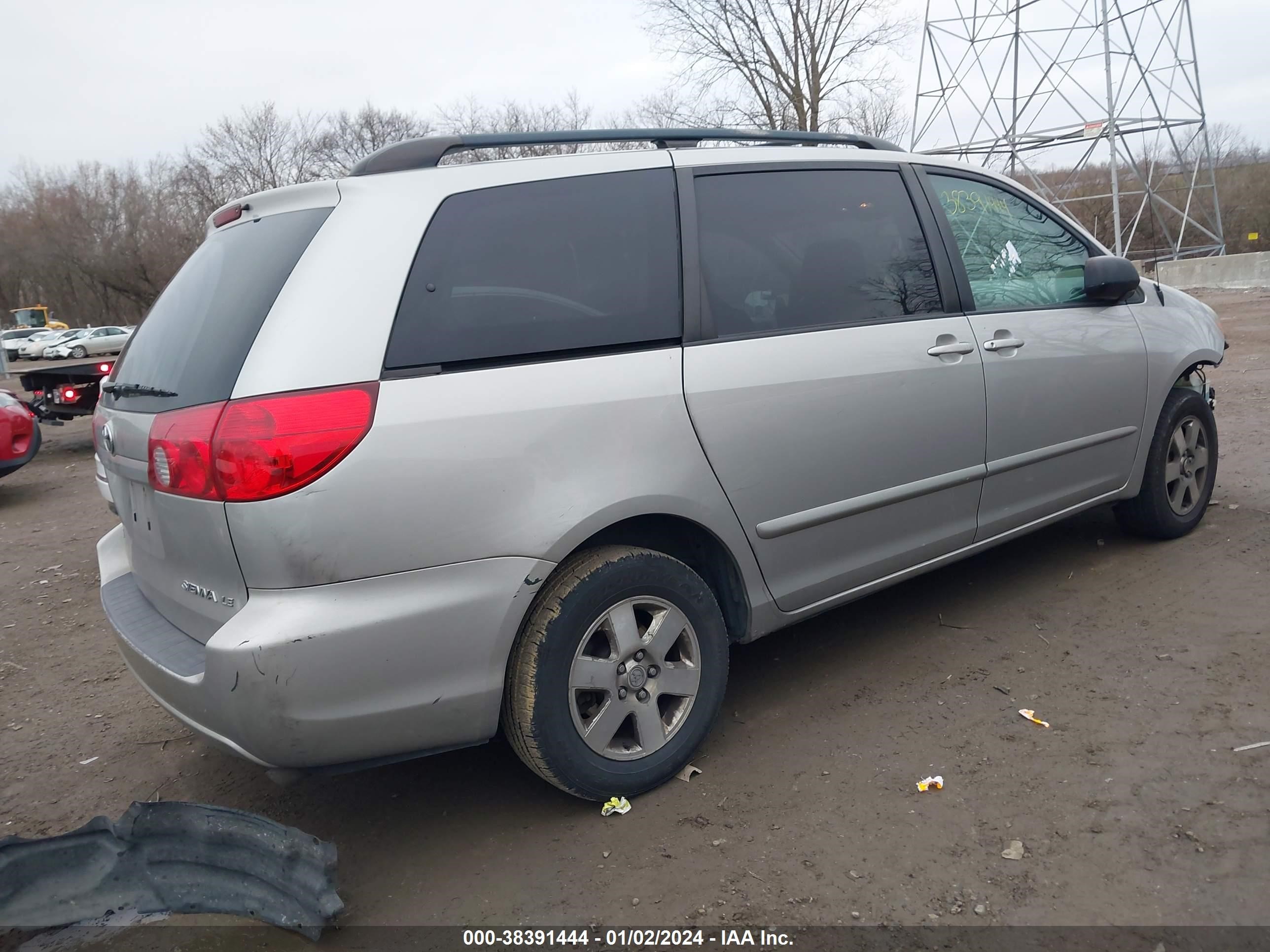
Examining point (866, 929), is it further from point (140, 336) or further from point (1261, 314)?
point (1261, 314)

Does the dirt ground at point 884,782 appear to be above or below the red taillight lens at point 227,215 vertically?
below

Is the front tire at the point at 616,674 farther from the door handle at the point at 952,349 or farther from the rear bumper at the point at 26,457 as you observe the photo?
the rear bumper at the point at 26,457

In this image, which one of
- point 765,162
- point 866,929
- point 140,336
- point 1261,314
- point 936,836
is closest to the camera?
point 866,929

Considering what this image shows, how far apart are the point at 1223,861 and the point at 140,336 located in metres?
3.39

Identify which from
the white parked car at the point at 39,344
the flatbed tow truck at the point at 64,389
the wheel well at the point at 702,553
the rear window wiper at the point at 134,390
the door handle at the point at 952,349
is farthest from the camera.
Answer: the white parked car at the point at 39,344

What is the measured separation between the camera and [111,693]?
412cm

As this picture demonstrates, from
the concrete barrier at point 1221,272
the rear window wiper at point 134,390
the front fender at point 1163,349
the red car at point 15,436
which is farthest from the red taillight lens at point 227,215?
the concrete barrier at point 1221,272

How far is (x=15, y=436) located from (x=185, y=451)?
7.65 m

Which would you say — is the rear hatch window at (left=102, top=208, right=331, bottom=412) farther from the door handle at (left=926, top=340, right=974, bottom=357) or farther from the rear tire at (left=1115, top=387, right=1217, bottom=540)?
the rear tire at (left=1115, top=387, right=1217, bottom=540)

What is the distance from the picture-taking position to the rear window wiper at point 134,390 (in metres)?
2.62

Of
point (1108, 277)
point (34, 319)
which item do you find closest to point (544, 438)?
point (1108, 277)

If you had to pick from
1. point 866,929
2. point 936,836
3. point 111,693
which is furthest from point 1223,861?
point 111,693

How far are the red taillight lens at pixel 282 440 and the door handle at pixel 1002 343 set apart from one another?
7.94 ft

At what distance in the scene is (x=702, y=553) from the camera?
3.06 m
